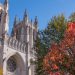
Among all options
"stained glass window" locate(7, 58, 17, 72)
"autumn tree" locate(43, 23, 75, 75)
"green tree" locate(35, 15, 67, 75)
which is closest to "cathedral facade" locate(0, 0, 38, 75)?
"stained glass window" locate(7, 58, 17, 72)

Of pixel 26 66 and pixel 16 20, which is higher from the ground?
pixel 16 20

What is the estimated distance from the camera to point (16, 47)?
47375 mm

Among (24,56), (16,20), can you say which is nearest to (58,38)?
(24,56)

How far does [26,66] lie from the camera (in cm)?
4797

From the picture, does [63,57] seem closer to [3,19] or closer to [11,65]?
[11,65]

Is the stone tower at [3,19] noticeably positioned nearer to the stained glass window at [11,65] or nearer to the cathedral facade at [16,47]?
the cathedral facade at [16,47]

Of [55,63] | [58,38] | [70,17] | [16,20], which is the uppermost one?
[16,20]

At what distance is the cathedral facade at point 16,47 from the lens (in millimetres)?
44656

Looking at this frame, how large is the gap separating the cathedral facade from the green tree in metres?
19.5

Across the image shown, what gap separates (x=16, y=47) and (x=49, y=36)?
23.9m

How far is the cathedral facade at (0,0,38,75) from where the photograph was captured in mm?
44656

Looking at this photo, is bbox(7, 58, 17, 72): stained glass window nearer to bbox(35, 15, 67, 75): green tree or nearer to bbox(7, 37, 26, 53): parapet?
bbox(7, 37, 26, 53): parapet

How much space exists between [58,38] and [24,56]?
2576 centimetres

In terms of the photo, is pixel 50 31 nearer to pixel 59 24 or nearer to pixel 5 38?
pixel 59 24
